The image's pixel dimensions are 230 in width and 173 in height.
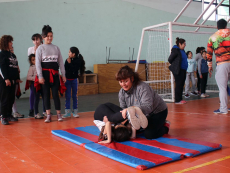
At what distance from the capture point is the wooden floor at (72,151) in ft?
6.85

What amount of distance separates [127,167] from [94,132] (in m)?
1.26

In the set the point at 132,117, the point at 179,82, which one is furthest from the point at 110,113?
the point at 179,82

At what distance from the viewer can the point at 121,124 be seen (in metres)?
2.81

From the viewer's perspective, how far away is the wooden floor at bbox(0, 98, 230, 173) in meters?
2.09

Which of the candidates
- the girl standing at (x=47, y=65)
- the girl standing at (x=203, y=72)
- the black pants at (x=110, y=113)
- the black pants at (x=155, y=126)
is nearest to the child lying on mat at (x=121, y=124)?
the black pants at (x=110, y=113)

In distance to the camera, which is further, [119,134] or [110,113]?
[110,113]

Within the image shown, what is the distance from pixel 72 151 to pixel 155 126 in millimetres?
906

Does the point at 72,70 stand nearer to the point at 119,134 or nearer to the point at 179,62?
the point at 119,134

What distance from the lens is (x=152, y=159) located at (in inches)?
85.2

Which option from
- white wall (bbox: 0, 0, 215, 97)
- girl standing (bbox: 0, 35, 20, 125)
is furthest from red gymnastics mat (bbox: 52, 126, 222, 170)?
white wall (bbox: 0, 0, 215, 97)

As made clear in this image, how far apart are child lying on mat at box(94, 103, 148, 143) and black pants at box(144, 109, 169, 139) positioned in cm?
16

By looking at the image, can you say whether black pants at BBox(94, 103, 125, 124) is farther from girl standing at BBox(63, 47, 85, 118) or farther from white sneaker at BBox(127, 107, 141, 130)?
girl standing at BBox(63, 47, 85, 118)

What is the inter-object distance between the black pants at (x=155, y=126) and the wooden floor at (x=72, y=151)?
13.5 inches

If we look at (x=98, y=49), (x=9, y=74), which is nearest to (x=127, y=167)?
(x=9, y=74)
